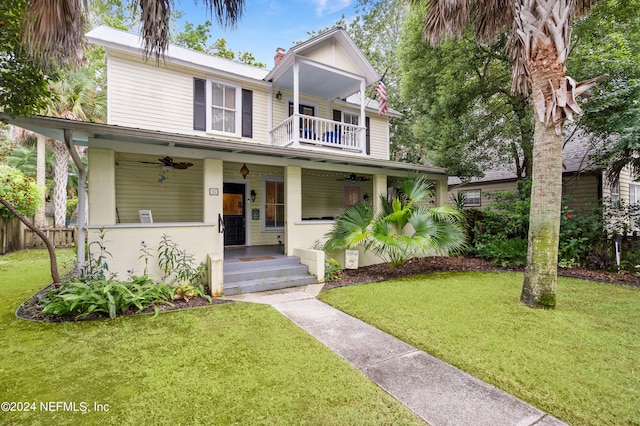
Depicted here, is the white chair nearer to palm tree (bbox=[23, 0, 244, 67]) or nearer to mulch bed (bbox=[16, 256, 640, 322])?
mulch bed (bbox=[16, 256, 640, 322])

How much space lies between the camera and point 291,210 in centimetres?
743

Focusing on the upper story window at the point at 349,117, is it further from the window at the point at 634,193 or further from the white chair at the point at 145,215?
the window at the point at 634,193

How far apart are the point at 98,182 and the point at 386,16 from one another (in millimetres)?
21278

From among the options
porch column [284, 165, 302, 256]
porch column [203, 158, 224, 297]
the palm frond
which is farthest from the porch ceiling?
the palm frond

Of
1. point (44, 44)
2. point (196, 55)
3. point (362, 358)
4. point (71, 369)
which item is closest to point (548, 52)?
point (362, 358)

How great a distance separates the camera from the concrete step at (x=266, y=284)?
5781 millimetres

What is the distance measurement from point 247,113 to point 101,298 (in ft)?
22.7

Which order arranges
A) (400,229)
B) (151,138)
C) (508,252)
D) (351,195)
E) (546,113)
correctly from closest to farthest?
1. (546,113)
2. (151,138)
3. (400,229)
4. (508,252)
5. (351,195)

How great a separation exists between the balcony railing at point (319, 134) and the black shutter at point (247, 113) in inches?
30.4

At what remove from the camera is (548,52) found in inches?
183

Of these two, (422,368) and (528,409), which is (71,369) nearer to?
(422,368)

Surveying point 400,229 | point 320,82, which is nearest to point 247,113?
point 320,82

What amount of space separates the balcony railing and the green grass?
16.8ft

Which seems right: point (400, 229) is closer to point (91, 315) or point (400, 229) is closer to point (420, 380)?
point (420, 380)
